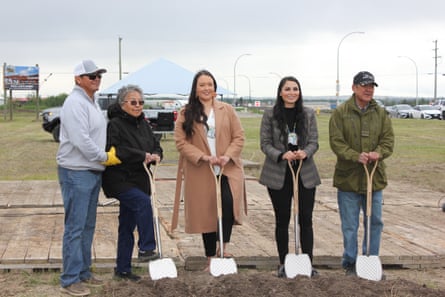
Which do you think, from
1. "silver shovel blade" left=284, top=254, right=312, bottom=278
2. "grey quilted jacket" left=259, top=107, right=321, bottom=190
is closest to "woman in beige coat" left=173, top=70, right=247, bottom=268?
"grey quilted jacket" left=259, top=107, right=321, bottom=190

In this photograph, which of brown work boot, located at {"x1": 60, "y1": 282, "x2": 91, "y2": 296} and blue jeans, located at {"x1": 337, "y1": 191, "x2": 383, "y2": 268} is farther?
blue jeans, located at {"x1": 337, "y1": 191, "x2": 383, "y2": 268}

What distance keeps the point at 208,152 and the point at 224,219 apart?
64 cm

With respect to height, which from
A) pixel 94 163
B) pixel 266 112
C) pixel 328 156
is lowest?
pixel 328 156

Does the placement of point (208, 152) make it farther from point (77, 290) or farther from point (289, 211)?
point (77, 290)

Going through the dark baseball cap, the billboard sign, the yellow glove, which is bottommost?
the yellow glove

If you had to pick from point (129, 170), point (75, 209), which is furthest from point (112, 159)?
point (75, 209)

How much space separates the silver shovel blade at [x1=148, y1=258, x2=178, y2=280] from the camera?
534cm

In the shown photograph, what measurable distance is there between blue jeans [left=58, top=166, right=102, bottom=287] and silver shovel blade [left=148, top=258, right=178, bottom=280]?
0.62 meters

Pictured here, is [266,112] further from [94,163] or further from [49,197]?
[49,197]

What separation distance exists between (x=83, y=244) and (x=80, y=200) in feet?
1.81

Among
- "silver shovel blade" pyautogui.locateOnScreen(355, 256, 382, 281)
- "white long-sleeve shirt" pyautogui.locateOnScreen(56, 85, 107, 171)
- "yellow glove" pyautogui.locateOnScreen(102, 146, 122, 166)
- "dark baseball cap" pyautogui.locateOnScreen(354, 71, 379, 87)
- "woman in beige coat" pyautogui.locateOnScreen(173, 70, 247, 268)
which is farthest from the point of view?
"woman in beige coat" pyautogui.locateOnScreen(173, 70, 247, 268)

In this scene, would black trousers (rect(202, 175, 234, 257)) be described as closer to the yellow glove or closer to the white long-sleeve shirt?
the yellow glove

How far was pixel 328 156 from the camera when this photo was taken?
19.3m

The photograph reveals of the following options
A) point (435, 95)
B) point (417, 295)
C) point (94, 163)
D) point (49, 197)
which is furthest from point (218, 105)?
point (435, 95)
